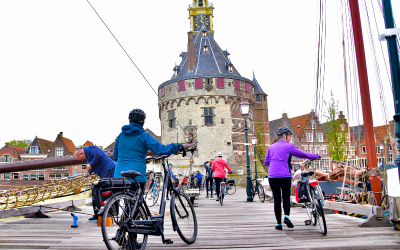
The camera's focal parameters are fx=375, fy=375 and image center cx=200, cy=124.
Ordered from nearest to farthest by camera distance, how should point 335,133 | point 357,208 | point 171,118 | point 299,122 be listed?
point 357,208 < point 335,133 < point 171,118 < point 299,122

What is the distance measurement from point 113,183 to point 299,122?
4959 cm

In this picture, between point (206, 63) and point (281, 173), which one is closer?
point (281, 173)

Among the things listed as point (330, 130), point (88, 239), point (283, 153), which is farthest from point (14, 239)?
point (330, 130)

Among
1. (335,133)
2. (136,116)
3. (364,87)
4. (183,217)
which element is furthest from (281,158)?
(335,133)

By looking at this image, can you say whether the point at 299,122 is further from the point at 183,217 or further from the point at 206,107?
the point at 183,217

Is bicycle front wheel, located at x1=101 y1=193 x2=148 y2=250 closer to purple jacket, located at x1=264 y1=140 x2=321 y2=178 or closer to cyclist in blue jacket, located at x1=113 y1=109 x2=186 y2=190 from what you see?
cyclist in blue jacket, located at x1=113 y1=109 x2=186 y2=190

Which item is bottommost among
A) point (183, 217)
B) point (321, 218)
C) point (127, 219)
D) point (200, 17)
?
point (321, 218)

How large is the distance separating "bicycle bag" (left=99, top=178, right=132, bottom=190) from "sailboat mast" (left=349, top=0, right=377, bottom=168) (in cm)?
573

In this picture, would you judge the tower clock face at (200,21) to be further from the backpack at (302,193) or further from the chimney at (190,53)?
the backpack at (302,193)

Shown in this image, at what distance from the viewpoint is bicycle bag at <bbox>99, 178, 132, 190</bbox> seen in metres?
3.33

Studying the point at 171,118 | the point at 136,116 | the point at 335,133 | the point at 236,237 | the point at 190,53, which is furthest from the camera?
the point at 190,53

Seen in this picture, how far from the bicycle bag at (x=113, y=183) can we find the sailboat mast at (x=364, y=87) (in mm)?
5726

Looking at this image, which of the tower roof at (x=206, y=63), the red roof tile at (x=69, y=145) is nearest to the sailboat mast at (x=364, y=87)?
the tower roof at (x=206, y=63)

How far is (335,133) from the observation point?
27703 mm
